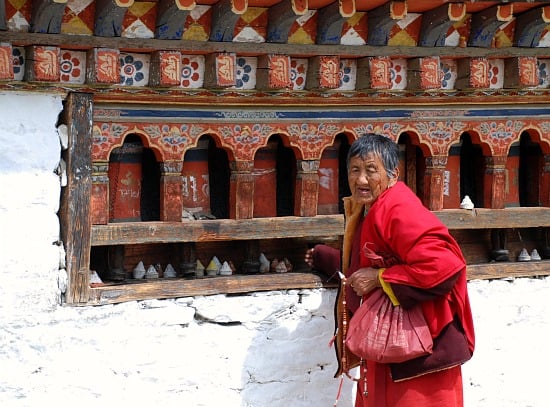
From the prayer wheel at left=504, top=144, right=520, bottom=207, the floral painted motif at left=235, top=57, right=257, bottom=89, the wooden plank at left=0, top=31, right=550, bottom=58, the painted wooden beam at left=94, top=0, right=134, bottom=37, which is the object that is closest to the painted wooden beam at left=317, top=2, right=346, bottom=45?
the wooden plank at left=0, top=31, right=550, bottom=58

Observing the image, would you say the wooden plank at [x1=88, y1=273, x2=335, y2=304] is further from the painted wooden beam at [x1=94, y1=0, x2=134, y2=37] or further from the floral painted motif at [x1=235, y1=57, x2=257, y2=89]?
the painted wooden beam at [x1=94, y1=0, x2=134, y2=37]

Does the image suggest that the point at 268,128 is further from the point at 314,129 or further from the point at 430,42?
the point at 430,42

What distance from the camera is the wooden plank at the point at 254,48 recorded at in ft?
14.2

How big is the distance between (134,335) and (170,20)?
1391mm

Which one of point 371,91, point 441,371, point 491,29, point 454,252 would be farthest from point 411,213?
point 491,29

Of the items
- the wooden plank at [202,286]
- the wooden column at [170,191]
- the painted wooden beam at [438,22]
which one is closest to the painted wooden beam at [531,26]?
the painted wooden beam at [438,22]

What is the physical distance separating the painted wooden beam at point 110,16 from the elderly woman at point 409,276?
111 cm

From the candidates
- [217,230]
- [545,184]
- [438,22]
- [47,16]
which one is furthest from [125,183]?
[545,184]

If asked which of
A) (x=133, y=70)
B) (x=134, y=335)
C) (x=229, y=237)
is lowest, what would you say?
(x=134, y=335)

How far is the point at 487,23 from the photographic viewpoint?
16.7 ft

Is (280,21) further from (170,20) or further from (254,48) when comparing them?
(170,20)

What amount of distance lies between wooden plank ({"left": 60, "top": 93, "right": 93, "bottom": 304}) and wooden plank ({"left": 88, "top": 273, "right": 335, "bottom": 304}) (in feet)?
0.37

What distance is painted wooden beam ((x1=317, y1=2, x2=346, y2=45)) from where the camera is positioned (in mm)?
4754

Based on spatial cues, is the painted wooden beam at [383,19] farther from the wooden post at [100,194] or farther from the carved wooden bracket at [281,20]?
the wooden post at [100,194]
